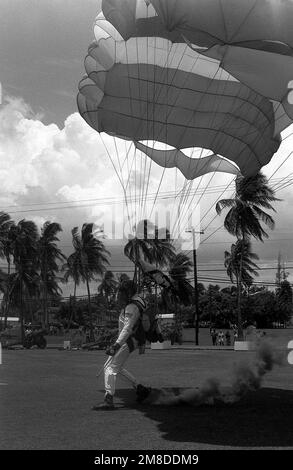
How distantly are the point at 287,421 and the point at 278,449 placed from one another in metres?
1.60

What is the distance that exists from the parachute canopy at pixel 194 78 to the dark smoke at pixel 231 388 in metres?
3.62

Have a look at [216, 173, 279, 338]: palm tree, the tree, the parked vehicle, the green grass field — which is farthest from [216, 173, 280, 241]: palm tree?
the tree

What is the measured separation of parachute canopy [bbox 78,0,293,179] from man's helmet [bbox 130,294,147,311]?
332 cm

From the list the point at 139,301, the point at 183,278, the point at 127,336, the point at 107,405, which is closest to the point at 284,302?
the point at 183,278

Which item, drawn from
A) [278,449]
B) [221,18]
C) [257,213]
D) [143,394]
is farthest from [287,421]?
[257,213]

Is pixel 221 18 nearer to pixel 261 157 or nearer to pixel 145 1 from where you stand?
pixel 145 1

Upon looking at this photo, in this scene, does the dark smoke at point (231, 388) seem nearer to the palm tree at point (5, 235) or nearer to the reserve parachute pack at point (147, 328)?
the reserve parachute pack at point (147, 328)

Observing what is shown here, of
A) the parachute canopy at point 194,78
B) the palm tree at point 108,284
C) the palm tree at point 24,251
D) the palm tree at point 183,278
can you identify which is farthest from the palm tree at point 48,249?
the parachute canopy at point 194,78

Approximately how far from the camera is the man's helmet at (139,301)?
8.33 m

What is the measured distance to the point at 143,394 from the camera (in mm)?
8367

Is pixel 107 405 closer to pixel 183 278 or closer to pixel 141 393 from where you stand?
pixel 141 393

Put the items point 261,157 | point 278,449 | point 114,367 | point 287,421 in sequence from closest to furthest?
point 278,449 < point 287,421 < point 114,367 < point 261,157

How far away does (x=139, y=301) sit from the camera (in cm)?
834

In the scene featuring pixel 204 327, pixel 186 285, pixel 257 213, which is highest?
pixel 257 213
